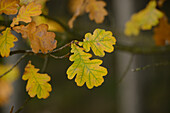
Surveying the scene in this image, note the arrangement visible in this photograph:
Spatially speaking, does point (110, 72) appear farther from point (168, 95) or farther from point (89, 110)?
point (168, 95)

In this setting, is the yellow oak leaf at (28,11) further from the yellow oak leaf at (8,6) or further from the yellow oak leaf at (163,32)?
the yellow oak leaf at (163,32)

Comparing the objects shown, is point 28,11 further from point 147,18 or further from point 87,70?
point 147,18

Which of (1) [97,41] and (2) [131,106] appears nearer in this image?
(1) [97,41]

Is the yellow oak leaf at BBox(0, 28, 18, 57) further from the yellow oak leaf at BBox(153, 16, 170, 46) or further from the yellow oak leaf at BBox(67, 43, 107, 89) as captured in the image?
the yellow oak leaf at BBox(153, 16, 170, 46)

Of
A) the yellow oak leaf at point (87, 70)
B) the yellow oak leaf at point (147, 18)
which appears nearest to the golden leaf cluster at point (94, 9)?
the yellow oak leaf at point (147, 18)

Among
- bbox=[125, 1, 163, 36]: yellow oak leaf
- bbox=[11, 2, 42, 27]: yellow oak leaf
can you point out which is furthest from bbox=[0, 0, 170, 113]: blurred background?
bbox=[11, 2, 42, 27]: yellow oak leaf

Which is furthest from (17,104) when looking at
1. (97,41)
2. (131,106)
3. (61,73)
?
(61,73)

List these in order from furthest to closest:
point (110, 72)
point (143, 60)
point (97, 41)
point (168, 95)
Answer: point (110, 72), point (168, 95), point (143, 60), point (97, 41)

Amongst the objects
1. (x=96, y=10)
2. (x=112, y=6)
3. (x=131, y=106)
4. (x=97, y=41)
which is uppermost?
(x=112, y=6)
